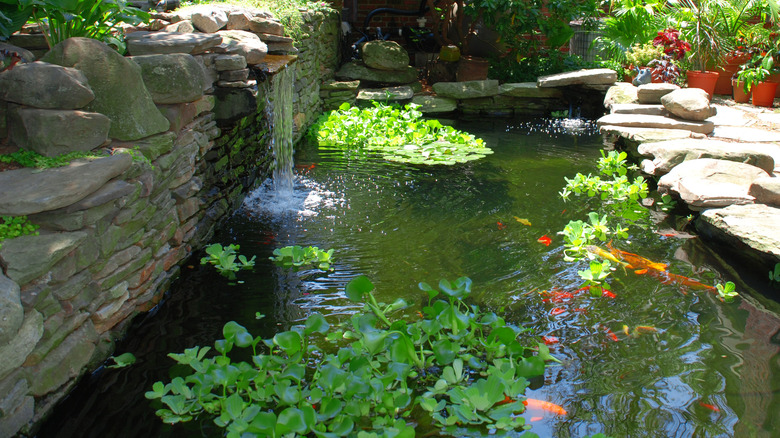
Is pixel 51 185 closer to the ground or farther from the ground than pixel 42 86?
closer to the ground

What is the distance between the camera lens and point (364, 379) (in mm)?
2371

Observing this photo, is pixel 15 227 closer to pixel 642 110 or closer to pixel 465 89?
pixel 642 110

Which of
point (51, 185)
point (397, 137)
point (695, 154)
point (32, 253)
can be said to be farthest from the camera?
point (397, 137)

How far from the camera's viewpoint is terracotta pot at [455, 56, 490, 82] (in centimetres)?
922

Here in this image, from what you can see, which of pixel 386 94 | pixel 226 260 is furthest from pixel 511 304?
pixel 386 94

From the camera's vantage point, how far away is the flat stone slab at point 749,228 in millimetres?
3346

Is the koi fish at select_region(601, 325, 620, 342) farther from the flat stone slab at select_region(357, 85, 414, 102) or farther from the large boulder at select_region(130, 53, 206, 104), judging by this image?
the flat stone slab at select_region(357, 85, 414, 102)

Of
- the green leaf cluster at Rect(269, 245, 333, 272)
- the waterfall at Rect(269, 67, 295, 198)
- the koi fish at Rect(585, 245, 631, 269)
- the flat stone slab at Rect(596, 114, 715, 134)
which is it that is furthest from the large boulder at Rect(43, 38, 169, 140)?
the flat stone slab at Rect(596, 114, 715, 134)

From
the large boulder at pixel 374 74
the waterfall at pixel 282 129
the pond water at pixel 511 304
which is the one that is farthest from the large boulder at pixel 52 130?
the large boulder at pixel 374 74

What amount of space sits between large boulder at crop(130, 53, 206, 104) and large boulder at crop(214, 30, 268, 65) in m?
0.82

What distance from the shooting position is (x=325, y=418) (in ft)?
7.07

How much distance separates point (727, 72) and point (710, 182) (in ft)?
19.4

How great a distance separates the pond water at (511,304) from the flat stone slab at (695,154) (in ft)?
2.89

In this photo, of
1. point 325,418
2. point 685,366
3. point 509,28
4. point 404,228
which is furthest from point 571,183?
point 509,28
